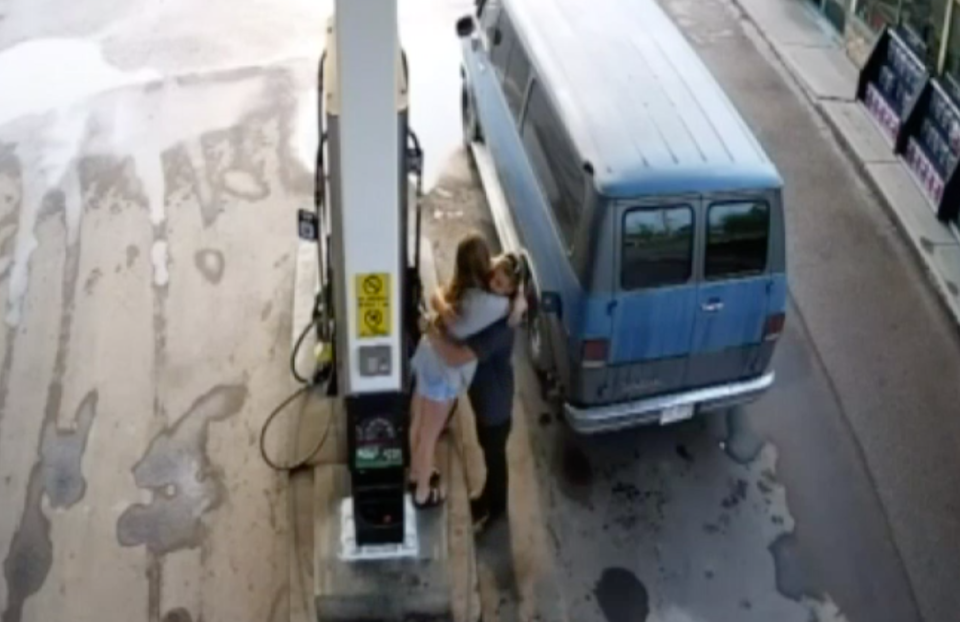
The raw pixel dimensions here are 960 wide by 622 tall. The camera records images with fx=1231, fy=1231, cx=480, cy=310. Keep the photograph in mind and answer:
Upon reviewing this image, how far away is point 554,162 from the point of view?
7.84m

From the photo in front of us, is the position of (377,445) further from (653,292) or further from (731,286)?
(731,286)

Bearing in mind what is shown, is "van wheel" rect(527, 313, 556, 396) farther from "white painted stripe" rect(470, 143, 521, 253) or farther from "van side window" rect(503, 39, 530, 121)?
"van side window" rect(503, 39, 530, 121)

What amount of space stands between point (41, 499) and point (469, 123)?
15.8 ft

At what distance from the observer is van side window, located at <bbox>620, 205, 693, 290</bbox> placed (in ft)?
23.0

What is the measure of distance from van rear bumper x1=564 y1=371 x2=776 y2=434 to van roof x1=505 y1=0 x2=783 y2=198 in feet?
4.22

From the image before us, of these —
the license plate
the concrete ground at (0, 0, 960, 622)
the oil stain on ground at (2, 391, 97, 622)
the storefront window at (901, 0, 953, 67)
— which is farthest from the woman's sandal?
the storefront window at (901, 0, 953, 67)

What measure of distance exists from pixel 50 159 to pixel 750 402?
654 centimetres

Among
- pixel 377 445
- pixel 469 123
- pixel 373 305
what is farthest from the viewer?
pixel 469 123

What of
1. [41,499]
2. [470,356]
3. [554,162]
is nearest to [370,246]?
[470,356]

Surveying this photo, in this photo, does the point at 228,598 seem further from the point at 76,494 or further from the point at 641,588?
the point at 641,588

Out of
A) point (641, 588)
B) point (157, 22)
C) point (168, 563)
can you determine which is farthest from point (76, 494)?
point (157, 22)

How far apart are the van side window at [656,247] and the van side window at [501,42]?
97.9 inches

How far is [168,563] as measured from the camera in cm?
706

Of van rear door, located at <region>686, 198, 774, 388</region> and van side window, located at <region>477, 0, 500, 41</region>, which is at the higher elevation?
van side window, located at <region>477, 0, 500, 41</region>
